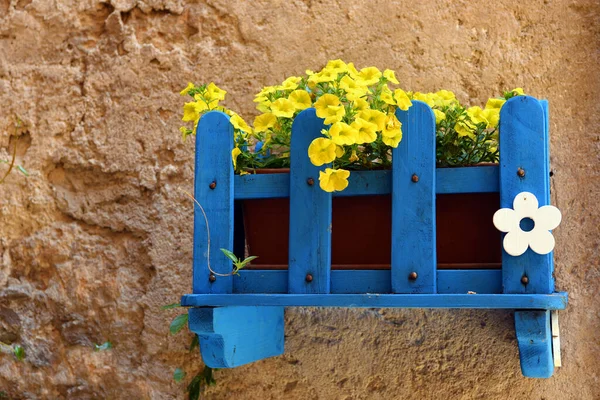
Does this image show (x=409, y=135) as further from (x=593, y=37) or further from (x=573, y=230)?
(x=593, y=37)

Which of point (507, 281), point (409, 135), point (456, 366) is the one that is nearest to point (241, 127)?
point (409, 135)

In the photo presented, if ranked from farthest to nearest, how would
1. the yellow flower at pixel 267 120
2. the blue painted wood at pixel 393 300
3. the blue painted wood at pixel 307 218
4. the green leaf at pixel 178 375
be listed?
the green leaf at pixel 178 375
the yellow flower at pixel 267 120
the blue painted wood at pixel 307 218
the blue painted wood at pixel 393 300

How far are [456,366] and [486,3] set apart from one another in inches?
35.0

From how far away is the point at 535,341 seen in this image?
1.36 meters

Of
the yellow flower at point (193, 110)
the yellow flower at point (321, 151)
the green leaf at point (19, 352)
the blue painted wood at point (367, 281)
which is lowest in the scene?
the green leaf at point (19, 352)

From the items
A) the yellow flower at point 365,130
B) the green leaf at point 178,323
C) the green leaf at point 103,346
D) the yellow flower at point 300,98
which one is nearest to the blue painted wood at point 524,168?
the yellow flower at point 365,130

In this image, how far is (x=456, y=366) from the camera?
5.56 feet

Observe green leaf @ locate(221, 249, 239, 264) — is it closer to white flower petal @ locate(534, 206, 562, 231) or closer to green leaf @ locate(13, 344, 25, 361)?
white flower petal @ locate(534, 206, 562, 231)

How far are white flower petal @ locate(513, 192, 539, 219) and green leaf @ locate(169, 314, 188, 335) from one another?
0.80 metres

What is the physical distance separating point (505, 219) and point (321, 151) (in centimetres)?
35

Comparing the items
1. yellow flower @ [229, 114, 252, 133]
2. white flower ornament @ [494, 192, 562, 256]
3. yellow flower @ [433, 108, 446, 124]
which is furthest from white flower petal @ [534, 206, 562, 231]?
yellow flower @ [229, 114, 252, 133]

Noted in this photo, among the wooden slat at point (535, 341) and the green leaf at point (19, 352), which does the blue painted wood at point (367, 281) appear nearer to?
the wooden slat at point (535, 341)

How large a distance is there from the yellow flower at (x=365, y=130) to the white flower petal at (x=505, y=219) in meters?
0.26

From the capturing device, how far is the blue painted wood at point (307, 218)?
4.56 feet
